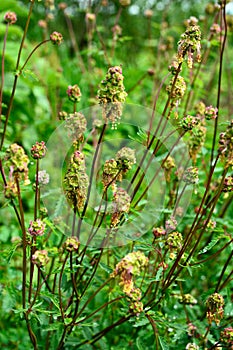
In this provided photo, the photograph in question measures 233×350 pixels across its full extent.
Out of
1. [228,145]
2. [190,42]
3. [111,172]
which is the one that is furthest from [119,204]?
[190,42]

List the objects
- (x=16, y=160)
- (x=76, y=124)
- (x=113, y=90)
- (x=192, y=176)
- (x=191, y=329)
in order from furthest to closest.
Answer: (x=191, y=329) → (x=192, y=176) → (x=76, y=124) → (x=113, y=90) → (x=16, y=160)

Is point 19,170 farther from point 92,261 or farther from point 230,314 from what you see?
point 230,314

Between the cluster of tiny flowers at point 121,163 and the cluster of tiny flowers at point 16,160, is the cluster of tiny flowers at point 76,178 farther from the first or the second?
the cluster of tiny flowers at point 16,160

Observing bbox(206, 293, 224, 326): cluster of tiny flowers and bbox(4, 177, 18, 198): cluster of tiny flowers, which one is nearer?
bbox(4, 177, 18, 198): cluster of tiny flowers

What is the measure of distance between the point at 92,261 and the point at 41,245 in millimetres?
170

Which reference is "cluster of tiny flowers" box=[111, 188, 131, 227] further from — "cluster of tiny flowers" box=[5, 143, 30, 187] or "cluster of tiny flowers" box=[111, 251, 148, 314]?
"cluster of tiny flowers" box=[5, 143, 30, 187]

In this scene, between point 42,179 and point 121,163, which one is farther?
point 42,179

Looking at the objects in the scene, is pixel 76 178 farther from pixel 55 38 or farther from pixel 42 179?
pixel 55 38

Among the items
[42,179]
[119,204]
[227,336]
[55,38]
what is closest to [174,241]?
[119,204]

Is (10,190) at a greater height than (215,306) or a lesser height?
greater

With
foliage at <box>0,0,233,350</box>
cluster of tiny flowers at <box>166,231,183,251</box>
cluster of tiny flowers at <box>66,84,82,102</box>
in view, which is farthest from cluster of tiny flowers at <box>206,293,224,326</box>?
cluster of tiny flowers at <box>66,84,82,102</box>

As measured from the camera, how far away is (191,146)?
5.05 feet

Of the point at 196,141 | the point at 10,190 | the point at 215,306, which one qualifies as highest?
the point at 196,141

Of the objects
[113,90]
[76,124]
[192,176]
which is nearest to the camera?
[113,90]
